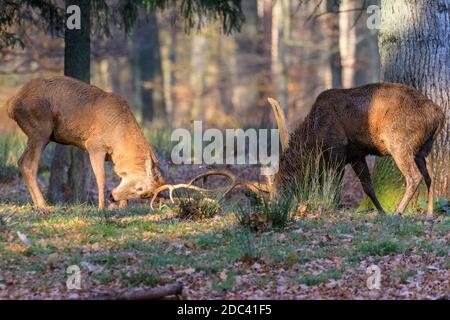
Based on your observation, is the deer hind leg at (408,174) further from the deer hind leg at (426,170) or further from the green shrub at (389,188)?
the green shrub at (389,188)

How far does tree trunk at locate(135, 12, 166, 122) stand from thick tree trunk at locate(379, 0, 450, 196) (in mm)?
18146

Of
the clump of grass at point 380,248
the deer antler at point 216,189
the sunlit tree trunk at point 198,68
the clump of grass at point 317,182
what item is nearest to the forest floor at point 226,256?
the clump of grass at point 380,248

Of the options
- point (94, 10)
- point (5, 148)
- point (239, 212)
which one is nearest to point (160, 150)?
point (5, 148)

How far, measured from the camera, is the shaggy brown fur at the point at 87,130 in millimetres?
11539

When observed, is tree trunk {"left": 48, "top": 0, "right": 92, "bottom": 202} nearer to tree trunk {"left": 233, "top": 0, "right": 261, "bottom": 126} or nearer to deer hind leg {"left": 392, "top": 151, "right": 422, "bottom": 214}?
deer hind leg {"left": 392, "top": 151, "right": 422, "bottom": 214}

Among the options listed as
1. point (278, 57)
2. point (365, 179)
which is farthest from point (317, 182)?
point (278, 57)

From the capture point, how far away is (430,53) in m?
11.4

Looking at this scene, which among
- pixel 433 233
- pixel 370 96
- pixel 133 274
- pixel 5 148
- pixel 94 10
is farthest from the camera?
pixel 5 148

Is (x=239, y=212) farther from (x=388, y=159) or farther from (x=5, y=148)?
(x=5, y=148)

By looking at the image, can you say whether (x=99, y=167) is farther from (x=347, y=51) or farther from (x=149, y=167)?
(x=347, y=51)

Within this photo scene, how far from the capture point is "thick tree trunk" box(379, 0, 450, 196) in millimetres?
11359

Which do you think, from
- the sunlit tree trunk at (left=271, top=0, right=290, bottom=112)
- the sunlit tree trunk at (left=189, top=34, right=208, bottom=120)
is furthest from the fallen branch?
the sunlit tree trunk at (left=189, top=34, right=208, bottom=120)
